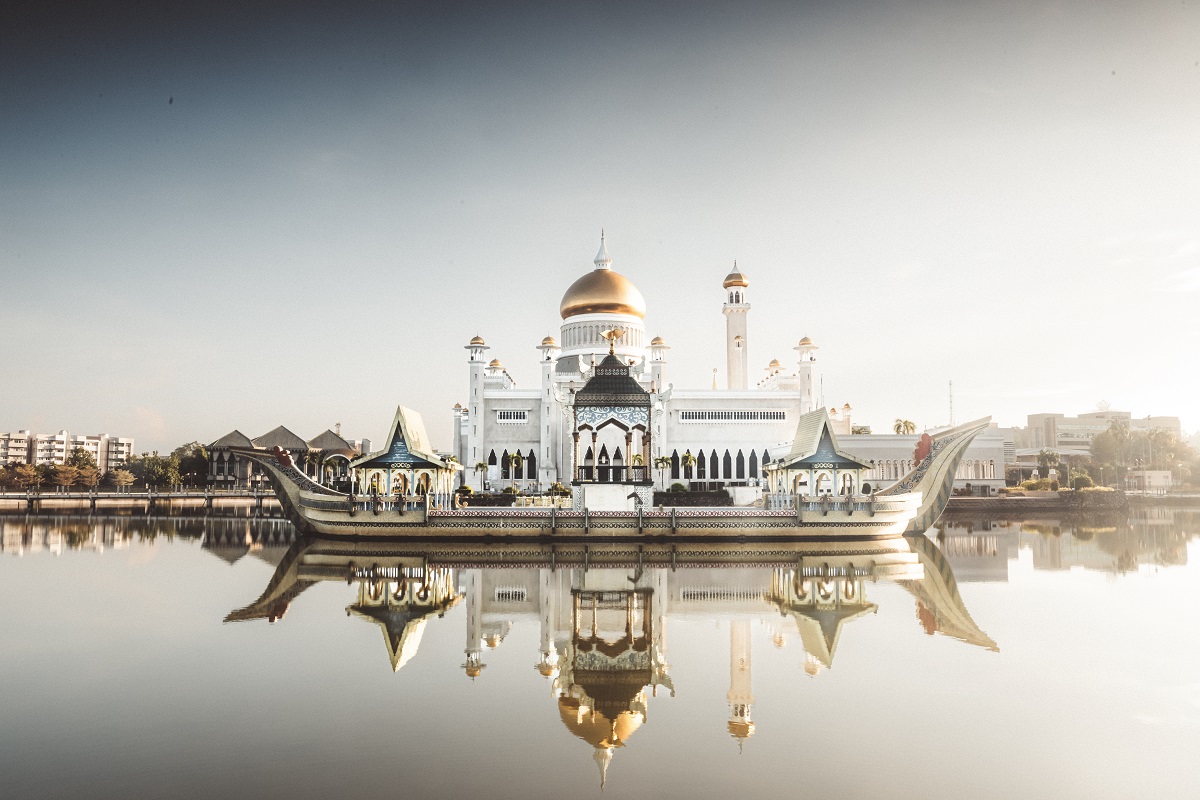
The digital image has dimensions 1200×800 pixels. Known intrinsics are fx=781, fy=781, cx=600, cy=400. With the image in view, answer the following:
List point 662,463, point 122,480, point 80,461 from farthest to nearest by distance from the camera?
point 80,461 → point 122,480 → point 662,463

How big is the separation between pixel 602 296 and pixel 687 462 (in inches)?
428

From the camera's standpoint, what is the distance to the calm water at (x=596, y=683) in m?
6.19

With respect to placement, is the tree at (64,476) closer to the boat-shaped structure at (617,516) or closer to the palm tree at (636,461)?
the boat-shaped structure at (617,516)

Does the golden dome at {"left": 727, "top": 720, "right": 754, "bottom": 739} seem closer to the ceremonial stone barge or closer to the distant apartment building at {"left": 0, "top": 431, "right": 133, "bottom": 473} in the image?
the ceremonial stone barge

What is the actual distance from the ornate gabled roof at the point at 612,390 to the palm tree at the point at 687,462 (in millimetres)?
10695

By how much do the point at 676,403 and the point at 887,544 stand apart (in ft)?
56.8

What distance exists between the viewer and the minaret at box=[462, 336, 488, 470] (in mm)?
39656

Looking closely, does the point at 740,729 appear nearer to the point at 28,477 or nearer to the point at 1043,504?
the point at 1043,504

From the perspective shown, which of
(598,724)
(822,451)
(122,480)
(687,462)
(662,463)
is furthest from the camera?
(122,480)

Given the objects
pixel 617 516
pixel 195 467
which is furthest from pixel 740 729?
pixel 195 467

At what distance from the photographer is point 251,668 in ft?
30.9

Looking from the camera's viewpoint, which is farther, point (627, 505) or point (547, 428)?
point (547, 428)

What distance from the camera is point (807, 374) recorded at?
4034cm

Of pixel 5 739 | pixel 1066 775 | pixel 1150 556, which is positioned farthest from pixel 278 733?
pixel 1150 556
